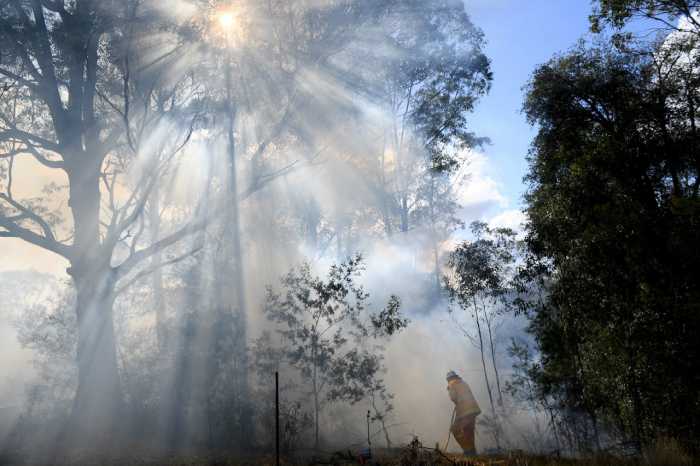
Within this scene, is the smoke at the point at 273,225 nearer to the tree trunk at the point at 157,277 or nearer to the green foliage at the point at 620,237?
the tree trunk at the point at 157,277

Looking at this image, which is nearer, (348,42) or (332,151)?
(348,42)

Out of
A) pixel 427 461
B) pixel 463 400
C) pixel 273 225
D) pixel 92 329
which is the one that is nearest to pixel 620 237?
pixel 463 400

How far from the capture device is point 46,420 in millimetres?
13562

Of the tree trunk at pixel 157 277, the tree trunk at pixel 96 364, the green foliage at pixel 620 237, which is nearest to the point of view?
the green foliage at pixel 620 237

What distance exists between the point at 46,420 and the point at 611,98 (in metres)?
16.6

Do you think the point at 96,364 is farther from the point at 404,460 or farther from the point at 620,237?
the point at 620,237

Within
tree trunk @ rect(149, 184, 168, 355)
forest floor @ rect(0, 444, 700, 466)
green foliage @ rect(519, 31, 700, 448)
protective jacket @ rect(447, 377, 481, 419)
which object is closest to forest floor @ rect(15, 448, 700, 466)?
forest floor @ rect(0, 444, 700, 466)

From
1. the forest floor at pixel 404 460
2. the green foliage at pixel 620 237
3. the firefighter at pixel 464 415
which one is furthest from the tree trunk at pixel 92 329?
the green foliage at pixel 620 237

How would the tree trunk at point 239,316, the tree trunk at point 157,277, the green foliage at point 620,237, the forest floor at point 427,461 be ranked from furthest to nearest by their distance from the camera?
1. the tree trunk at point 157,277
2. the tree trunk at point 239,316
3. the green foliage at point 620,237
4. the forest floor at point 427,461

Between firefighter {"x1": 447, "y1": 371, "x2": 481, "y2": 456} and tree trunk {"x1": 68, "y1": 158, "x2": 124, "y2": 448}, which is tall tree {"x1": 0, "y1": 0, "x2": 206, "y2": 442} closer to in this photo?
tree trunk {"x1": 68, "y1": 158, "x2": 124, "y2": 448}

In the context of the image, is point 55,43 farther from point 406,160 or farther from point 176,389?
point 406,160

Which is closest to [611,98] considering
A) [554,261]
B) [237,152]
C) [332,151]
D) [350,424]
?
[554,261]

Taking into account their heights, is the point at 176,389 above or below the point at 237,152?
below

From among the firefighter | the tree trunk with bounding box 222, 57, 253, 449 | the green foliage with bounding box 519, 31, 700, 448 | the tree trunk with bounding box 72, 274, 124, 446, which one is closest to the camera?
the green foliage with bounding box 519, 31, 700, 448
